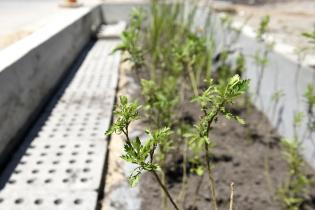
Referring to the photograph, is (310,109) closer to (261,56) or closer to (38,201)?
(261,56)

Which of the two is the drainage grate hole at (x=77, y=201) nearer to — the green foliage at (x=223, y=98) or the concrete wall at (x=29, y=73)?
the concrete wall at (x=29, y=73)

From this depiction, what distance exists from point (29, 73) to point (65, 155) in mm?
942

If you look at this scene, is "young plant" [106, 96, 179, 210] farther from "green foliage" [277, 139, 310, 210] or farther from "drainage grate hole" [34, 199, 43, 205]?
"green foliage" [277, 139, 310, 210]

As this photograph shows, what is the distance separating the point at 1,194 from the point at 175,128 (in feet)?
5.05

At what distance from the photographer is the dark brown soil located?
241 cm

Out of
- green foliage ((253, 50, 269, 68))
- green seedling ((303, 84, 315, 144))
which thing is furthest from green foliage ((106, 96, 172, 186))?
green foliage ((253, 50, 269, 68))

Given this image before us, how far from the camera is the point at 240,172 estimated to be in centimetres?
273

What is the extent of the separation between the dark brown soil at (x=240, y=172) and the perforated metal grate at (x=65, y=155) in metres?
0.44

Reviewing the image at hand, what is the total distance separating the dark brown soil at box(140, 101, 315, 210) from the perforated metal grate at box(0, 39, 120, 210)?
1.44ft

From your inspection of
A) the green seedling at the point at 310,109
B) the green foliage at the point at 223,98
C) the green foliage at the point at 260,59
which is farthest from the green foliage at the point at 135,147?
the green foliage at the point at 260,59

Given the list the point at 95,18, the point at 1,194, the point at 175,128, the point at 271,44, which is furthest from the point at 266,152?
the point at 95,18

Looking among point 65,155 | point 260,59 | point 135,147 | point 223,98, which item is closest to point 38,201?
point 65,155

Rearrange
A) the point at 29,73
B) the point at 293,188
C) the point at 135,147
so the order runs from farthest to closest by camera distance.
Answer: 1. the point at 29,73
2. the point at 293,188
3. the point at 135,147

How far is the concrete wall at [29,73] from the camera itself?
104 inches
